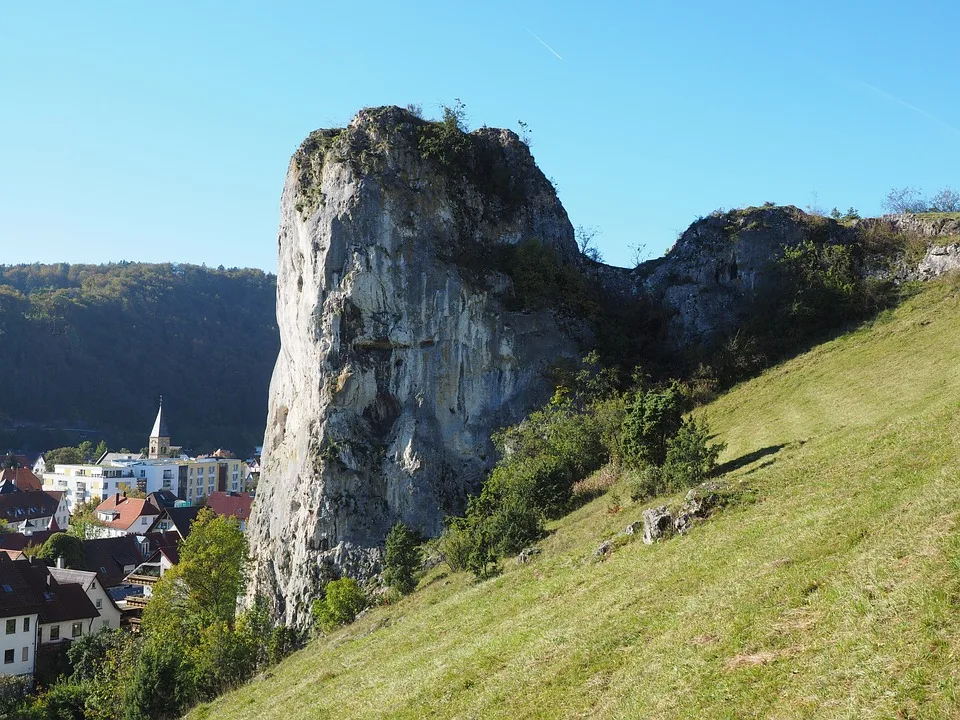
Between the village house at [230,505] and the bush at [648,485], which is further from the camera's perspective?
the village house at [230,505]

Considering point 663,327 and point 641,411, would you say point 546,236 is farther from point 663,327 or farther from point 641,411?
point 641,411

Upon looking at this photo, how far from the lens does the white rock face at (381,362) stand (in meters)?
32.2

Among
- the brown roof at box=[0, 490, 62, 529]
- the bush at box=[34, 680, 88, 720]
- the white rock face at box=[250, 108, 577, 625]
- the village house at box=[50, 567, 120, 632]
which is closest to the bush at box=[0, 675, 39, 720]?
the bush at box=[34, 680, 88, 720]

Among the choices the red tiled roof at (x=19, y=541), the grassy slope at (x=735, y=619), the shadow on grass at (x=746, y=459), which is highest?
the shadow on grass at (x=746, y=459)

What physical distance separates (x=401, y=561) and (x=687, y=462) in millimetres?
12320

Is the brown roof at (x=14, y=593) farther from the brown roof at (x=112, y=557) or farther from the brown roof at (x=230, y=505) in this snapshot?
the brown roof at (x=230, y=505)

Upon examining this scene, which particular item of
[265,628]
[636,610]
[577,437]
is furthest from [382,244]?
[636,610]

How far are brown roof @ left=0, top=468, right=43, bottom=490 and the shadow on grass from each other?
97143mm

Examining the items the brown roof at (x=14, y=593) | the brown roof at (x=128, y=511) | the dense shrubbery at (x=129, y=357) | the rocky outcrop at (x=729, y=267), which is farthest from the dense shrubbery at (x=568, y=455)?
the dense shrubbery at (x=129, y=357)

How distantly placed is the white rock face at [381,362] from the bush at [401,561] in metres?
2.80

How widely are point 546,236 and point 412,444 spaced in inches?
506

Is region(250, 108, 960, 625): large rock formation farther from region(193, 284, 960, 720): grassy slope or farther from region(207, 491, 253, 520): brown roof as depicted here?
region(207, 491, 253, 520): brown roof

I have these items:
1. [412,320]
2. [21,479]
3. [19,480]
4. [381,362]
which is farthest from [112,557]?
[21,479]

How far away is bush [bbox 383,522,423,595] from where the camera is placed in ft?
87.8
